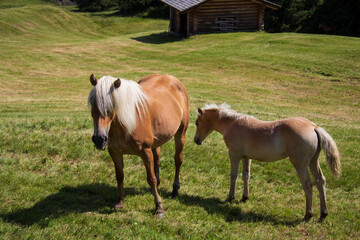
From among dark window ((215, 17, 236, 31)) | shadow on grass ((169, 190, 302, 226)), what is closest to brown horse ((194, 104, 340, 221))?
shadow on grass ((169, 190, 302, 226))

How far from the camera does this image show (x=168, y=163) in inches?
294

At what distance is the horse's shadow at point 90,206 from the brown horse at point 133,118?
0.39 metres

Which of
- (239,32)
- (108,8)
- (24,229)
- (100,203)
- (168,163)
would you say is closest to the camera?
(24,229)

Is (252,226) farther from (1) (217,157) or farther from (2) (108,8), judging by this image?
(2) (108,8)

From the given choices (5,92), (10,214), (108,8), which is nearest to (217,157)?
(10,214)

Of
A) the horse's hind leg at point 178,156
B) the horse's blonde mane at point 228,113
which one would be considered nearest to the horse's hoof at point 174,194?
the horse's hind leg at point 178,156

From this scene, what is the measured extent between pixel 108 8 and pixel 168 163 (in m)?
73.2

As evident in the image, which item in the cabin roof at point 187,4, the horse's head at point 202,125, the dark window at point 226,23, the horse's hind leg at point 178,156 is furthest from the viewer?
the dark window at point 226,23

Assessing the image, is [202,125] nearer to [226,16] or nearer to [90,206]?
[90,206]

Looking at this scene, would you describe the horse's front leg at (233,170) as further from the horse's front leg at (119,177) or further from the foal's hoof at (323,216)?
the horse's front leg at (119,177)

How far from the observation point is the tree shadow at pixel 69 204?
482cm

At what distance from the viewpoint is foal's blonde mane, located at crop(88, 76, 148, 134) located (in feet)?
14.6

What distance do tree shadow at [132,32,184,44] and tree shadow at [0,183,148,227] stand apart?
1267 inches

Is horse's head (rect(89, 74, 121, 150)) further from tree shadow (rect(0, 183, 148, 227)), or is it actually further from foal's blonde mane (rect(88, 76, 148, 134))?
tree shadow (rect(0, 183, 148, 227))
